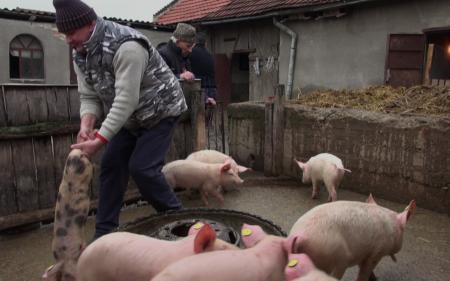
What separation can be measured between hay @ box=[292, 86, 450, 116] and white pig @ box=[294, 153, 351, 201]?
39.8 inches

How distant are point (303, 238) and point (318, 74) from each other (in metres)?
9.01

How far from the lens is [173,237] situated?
2.42m

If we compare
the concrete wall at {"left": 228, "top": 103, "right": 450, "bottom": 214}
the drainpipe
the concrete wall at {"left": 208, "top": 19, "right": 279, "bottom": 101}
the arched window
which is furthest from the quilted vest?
the arched window

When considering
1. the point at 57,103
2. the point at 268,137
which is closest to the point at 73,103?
the point at 57,103

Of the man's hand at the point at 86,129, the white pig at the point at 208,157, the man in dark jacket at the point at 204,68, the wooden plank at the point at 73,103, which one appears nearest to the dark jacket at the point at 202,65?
the man in dark jacket at the point at 204,68

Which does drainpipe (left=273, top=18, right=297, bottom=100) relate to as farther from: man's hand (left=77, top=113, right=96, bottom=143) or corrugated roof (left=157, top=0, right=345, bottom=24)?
man's hand (left=77, top=113, right=96, bottom=143)

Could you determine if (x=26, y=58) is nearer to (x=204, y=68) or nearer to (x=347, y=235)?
(x=204, y=68)

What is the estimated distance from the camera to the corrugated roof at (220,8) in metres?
11.3

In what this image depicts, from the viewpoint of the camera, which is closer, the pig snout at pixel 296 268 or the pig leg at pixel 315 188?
the pig snout at pixel 296 268

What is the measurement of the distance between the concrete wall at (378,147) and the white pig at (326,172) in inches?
16.3

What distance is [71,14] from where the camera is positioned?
102 inches

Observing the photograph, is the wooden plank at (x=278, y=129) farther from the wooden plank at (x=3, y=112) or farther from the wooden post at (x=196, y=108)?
the wooden plank at (x=3, y=112)

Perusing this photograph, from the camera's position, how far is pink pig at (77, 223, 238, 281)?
1.81 m

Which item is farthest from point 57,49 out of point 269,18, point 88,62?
point 88,62
